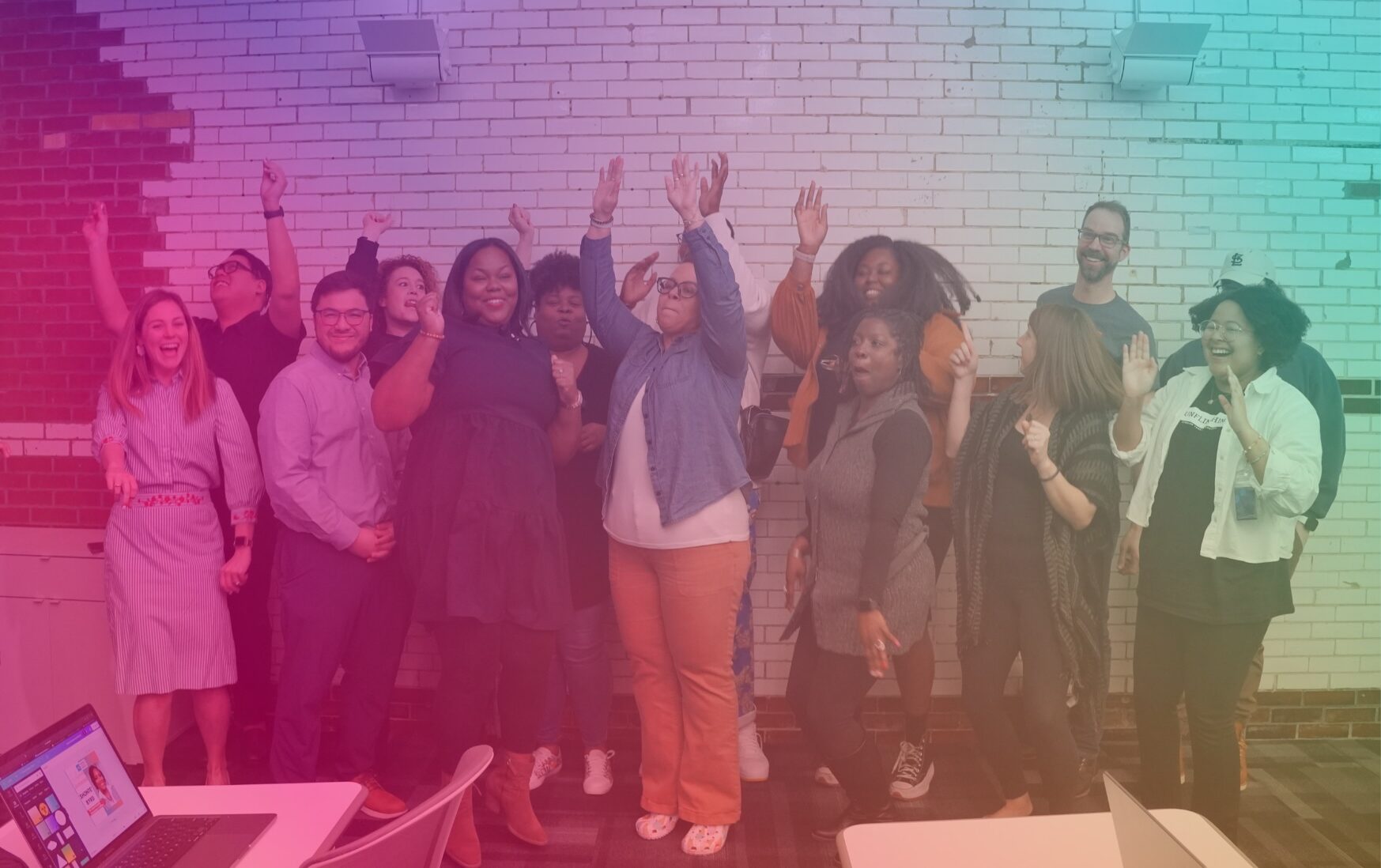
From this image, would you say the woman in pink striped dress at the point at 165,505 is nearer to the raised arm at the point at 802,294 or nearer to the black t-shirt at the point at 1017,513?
the raised arm at the point at 802,294

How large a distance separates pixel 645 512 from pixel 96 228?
2.47 m

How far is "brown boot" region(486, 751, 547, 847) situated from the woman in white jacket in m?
2.09

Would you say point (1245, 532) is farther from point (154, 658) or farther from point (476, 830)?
point (154, 658)

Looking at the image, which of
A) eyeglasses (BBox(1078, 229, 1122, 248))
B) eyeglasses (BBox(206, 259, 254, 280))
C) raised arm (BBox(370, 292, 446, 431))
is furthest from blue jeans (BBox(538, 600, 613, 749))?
eyeglasses (BBox(1078, 229, 1122, 248))

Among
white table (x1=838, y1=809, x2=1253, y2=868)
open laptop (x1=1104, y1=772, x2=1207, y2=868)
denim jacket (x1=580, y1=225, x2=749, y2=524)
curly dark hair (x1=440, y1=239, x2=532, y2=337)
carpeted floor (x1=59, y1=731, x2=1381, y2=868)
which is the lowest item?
carpeted floor (x1=59, y1=731, x2=1381, y2=868)

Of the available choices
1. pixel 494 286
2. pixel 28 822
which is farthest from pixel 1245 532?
pixel 28 822

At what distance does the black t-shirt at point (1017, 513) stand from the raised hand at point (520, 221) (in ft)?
6.37

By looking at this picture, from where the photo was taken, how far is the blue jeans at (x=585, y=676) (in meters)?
3.46

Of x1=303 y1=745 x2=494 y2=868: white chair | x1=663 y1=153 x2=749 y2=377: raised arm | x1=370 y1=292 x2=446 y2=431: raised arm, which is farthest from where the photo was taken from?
x1=370 y1=292 x2=446 y2=431: raised arm

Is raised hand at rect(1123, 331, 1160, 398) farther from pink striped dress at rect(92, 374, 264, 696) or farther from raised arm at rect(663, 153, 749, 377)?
pink striped dress at rect(92, 374, 264, 696)

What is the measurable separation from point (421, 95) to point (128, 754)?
281 cm

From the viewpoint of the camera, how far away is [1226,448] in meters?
3.07

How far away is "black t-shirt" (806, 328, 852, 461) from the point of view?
10.8ft

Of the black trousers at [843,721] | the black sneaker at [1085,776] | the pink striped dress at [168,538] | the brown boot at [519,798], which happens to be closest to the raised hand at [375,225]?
the pink striped dress at [168,538]
